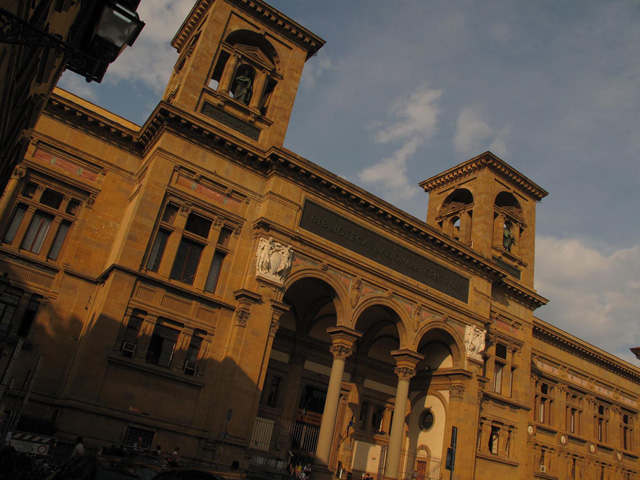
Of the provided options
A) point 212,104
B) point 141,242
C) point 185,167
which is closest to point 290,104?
point 212,104

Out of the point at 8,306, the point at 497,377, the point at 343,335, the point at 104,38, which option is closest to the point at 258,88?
the point at 343,335

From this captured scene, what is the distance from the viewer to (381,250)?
86.6ft

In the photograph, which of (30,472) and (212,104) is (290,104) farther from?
(30,472)

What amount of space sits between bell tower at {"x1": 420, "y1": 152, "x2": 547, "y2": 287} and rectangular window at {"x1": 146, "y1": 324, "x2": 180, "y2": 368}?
19.9 m

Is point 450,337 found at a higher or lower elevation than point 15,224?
higher

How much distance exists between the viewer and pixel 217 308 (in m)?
21.9

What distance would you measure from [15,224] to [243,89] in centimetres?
1178

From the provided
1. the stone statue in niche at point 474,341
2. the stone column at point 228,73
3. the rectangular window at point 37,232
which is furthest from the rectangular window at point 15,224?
the stone statue in niche at point 474,341

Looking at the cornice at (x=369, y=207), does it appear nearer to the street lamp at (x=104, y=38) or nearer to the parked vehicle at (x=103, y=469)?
the parked vehicle at (x=103, y=469)

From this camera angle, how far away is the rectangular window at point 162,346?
802 inches

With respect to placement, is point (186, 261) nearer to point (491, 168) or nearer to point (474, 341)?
point (474, 341)

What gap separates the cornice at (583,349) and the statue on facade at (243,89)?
24336mm

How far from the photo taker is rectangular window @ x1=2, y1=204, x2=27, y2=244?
2138cm

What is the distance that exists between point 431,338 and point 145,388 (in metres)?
16.3
